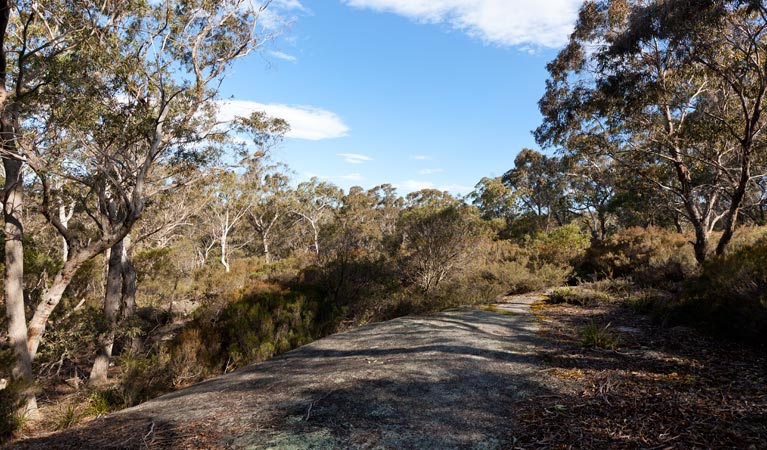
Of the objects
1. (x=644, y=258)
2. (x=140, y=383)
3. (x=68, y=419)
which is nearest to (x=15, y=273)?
(x=140, y=383)

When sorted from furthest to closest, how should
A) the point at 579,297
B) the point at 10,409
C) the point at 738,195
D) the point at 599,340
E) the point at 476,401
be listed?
the point at 579,297
the point at 738,195
the point at 10,409
the point at 599,340
the point at 476,401

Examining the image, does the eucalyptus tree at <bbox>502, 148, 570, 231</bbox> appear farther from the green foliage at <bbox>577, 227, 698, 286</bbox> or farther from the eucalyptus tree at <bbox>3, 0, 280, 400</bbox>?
the eucalyptus tree at <bbox>3, 0, 280, 400</bbox>

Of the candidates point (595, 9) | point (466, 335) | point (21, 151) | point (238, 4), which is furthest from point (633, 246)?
point (21, 151)

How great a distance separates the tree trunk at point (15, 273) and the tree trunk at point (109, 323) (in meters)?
2.34

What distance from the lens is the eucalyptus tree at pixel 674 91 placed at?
26.1ft

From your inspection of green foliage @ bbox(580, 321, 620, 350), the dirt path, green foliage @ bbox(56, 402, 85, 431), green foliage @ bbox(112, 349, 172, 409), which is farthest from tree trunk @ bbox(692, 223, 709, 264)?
green foliage @ bbox(56, 402, 85, 431)

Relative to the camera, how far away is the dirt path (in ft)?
10.1

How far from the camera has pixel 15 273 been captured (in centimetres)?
689

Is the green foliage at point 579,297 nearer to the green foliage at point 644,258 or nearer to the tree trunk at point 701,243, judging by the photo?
the green foliage at point 644,258

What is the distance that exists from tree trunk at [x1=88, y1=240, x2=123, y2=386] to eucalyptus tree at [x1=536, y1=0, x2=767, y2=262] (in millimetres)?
12229

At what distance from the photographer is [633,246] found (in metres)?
14.1

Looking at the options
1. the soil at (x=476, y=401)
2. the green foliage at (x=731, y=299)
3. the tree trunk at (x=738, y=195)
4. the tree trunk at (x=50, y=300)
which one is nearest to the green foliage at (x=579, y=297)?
the green foliage at (x=731, y=299)

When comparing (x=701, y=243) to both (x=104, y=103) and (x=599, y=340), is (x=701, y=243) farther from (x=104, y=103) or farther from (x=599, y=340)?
(x=104, y=103)

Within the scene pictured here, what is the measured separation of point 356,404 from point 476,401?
106 cm
